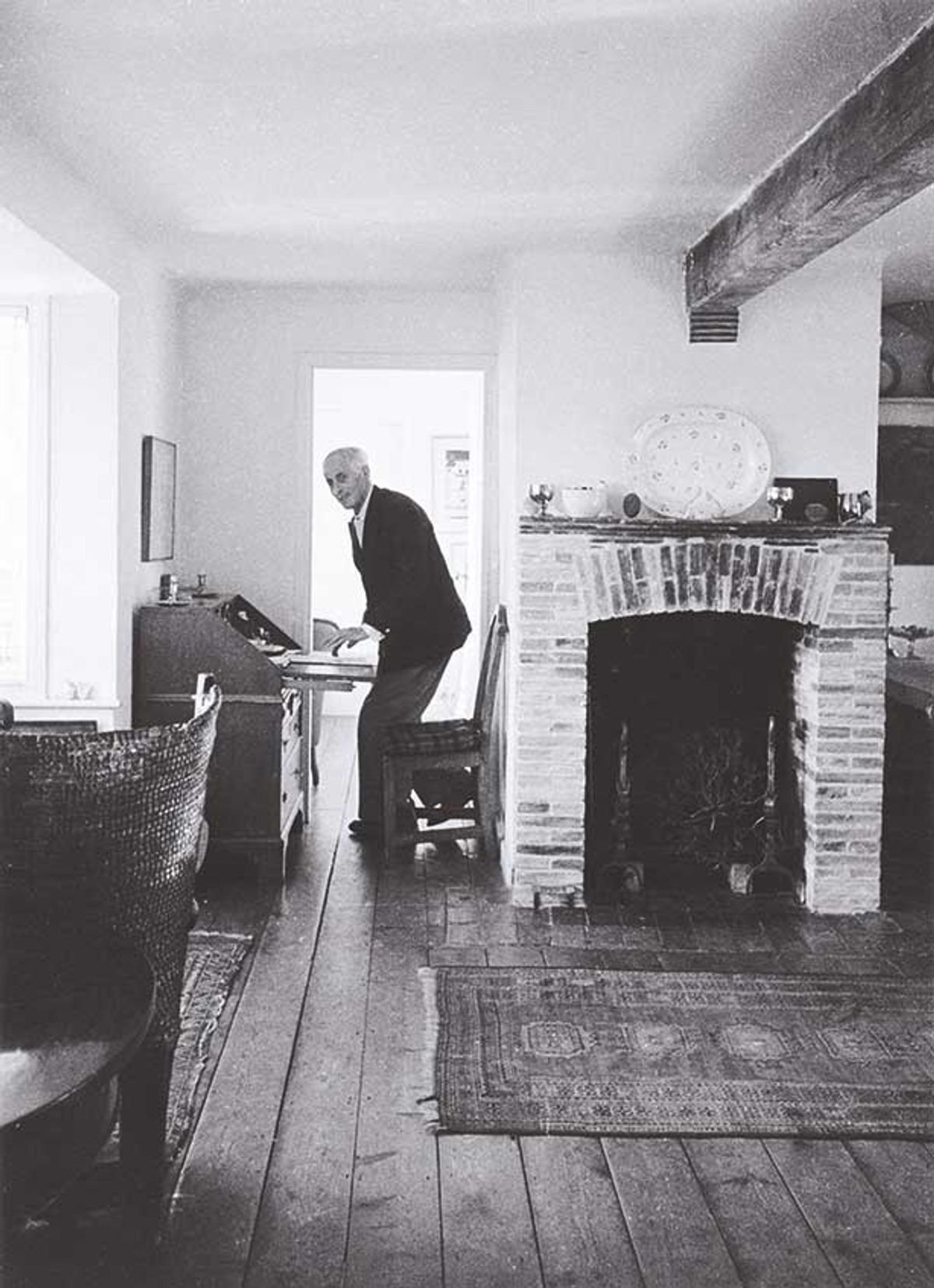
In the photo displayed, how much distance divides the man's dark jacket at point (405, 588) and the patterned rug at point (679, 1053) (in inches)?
84.5

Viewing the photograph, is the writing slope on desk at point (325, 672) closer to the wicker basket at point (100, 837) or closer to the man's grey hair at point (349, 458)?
the man's grey hair at point (349, 458)

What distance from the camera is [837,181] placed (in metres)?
3.70

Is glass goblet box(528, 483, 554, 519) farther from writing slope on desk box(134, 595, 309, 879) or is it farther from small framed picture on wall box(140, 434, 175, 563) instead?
small framed picture on wall box(140, 434, 175, 563)

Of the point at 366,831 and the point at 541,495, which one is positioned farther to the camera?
the point at 366,831

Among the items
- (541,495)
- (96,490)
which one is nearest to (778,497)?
(541,495)

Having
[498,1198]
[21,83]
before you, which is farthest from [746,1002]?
[21,83]

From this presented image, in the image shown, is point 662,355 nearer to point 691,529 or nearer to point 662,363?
point 662,363

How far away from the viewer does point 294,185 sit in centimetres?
476

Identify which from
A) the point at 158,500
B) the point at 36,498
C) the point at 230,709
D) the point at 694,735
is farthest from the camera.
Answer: the point at 158,500

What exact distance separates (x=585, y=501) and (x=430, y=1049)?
2349mm

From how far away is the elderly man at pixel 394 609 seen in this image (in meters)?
6.56

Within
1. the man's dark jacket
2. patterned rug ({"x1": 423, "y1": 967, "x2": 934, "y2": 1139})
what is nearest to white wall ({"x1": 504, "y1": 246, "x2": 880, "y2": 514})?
the man's dark jacket

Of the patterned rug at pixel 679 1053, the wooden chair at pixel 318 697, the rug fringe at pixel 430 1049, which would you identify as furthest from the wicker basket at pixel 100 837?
the wooden chair at pixel 318 697

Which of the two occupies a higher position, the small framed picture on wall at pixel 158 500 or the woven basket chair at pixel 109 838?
the small framed picture on wall at pixel 158 500
